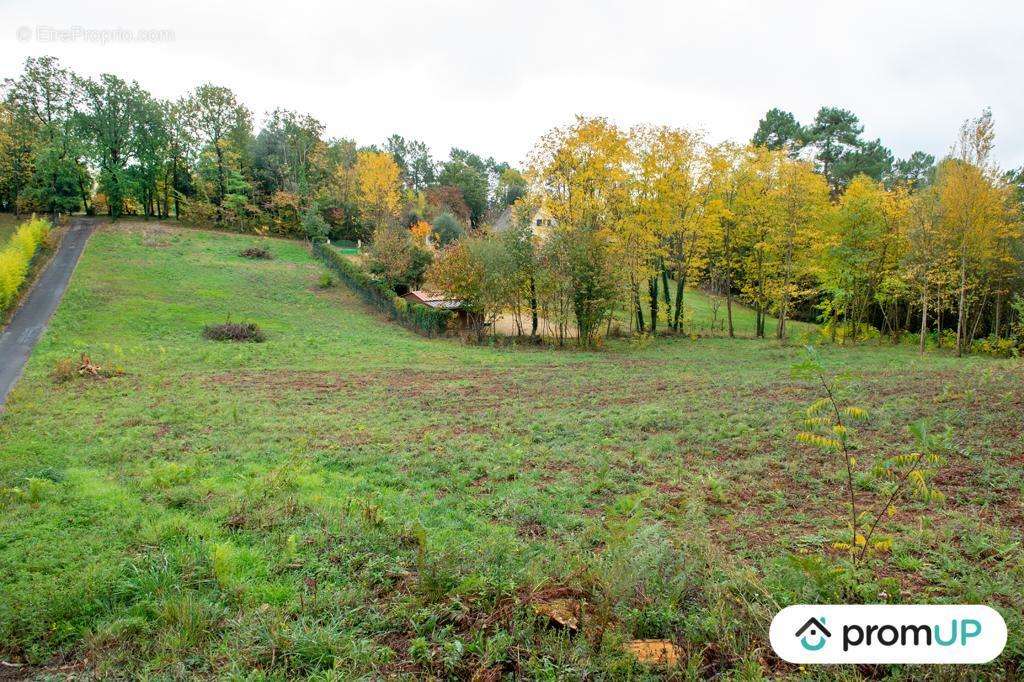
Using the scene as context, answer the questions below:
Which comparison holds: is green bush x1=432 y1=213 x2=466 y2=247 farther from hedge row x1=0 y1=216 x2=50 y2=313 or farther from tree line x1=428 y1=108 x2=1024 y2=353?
hedge row x1=0 y1=216 x2=50 y2=313

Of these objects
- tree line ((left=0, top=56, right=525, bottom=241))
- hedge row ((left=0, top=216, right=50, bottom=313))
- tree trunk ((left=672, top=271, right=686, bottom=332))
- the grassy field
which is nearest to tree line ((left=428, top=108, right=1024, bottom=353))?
tree trunk ((left=672, top=271, right=686, bottom=332))

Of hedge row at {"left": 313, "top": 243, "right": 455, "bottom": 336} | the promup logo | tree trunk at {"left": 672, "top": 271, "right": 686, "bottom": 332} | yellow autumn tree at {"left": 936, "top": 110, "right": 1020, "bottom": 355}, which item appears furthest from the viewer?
hedge row at {"left": 313, "top": 243, "right": 455, "bottom": 336}

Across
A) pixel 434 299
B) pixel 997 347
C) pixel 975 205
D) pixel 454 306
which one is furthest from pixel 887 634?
pixel 434 299

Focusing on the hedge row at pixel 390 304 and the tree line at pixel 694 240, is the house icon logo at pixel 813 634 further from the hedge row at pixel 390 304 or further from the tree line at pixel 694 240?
the hedge row at pixel 390 304

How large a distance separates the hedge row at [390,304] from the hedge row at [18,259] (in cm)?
1667

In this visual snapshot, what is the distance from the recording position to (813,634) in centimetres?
332

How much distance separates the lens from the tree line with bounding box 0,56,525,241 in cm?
4131

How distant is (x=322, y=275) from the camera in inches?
1441

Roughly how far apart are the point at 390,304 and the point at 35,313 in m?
16.3

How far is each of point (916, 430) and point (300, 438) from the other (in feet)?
30.6

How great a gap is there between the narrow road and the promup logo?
16.7 metres

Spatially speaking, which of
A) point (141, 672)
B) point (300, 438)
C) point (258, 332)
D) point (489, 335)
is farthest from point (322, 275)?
point (141, 672)

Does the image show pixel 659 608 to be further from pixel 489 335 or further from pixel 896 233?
pixel 896 233

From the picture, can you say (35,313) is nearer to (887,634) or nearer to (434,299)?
(434,299)
